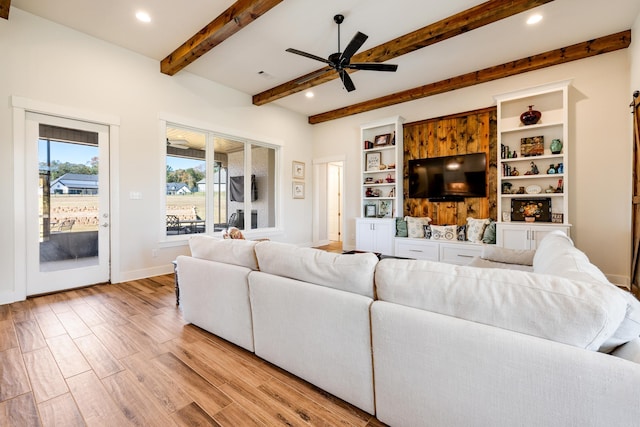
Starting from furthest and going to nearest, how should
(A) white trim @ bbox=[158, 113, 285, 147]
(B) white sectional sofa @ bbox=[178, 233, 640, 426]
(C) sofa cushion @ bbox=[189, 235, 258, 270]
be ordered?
(A) white trim @ bbox=[158, 113, 285, 147], (C) sofa cushion @ bbox=[189, 235, 258, 270], (B) white sectional sofa @ bbox=[178, 233, 640, 426]

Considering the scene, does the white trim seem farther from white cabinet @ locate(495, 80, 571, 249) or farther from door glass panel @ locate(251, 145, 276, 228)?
white cabinet @ locate(495, 80, 571, 249)

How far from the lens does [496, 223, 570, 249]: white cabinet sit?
4.06 m

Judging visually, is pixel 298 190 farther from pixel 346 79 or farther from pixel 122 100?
pixel 122 100

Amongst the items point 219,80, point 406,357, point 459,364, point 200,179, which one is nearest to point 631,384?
point 459,364

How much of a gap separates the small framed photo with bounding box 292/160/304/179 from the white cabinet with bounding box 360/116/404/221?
1.58 meters

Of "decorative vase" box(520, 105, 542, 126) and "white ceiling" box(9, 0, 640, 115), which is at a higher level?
"white ceiling" box(9, 0, 640, 115)

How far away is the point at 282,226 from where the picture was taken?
21.4 feet

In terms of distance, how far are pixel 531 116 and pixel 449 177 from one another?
1.47 meters

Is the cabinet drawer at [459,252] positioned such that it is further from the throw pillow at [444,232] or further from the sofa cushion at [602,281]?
the sofa cushion at [602,281]

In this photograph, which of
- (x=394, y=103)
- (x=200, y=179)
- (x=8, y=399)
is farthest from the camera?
(x=394, y=103)

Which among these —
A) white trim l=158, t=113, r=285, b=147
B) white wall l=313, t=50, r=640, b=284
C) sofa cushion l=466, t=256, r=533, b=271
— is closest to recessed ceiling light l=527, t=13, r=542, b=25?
white wall l=313, t=50, r=640, b=284

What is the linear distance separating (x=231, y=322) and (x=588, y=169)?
200 inches

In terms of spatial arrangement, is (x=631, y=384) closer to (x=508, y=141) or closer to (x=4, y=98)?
(x=508, y=141)

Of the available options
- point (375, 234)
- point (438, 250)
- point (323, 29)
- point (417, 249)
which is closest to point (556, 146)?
point (438, 250)
